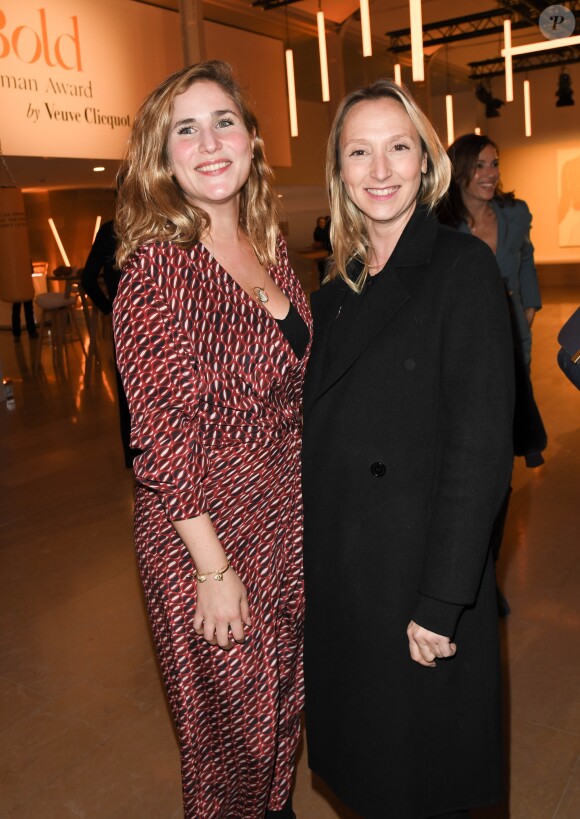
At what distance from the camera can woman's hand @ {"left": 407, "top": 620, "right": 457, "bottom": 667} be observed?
1362 millimetres

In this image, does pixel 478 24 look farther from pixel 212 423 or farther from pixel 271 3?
pixel 212 423

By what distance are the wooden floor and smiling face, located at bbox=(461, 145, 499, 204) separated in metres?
1.53

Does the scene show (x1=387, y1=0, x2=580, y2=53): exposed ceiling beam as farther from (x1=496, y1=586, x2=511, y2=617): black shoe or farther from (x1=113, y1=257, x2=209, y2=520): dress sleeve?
(x1=113, y1=257, x2=209, y2=520): dress sleeve

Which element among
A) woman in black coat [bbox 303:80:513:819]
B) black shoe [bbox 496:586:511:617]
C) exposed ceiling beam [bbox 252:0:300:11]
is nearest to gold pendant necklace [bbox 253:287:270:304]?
woman in black coat [bbox 303:80:513:819]

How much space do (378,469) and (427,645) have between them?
32cm

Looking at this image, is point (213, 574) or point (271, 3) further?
point (271, 3)

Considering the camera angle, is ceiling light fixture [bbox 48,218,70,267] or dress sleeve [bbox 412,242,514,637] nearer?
dress sleeve [bbox 412,242,514,637]

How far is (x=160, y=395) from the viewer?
1.40 metres

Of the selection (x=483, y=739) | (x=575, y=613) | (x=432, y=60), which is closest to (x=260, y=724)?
(x=483, y=739)

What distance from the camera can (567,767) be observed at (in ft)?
6.91

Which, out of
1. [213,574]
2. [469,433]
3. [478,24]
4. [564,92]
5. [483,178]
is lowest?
[213,574]

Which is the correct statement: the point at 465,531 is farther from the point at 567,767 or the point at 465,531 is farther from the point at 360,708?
the point at 567,767

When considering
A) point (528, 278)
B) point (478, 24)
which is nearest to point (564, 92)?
point (478, 24)

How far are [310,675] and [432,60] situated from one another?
14479 millimetres
